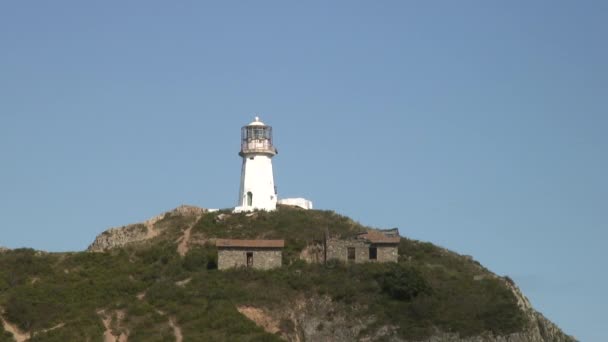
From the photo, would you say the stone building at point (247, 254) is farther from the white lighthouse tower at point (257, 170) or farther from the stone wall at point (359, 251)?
the white lighthouse tower at point (257, 170)

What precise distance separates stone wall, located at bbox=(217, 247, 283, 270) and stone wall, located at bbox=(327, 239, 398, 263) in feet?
11.4

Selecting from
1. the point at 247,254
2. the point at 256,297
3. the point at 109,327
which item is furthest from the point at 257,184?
the point at 109,327

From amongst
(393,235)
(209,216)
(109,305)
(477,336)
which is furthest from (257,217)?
A: (477,336)

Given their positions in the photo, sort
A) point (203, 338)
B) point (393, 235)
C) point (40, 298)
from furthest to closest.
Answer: point (393, 235)
point (40, 298)
point (203, 338)

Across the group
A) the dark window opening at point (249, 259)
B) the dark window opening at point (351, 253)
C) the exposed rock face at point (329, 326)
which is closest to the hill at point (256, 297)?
the exposed rock face at point (329, 326)

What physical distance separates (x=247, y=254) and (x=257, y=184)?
471 inches

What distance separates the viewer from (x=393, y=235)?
8800cm

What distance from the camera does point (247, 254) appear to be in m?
82.9

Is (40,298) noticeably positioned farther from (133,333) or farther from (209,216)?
(209,216)

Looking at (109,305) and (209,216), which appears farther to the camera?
(209,216)

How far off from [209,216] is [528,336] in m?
25.1

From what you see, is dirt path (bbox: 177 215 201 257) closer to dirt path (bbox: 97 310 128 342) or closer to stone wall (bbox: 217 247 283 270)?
stone wall (bbox: 217 247 283 270)

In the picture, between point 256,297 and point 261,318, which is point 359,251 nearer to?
point 256,297

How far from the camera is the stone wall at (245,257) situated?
82688 mm
